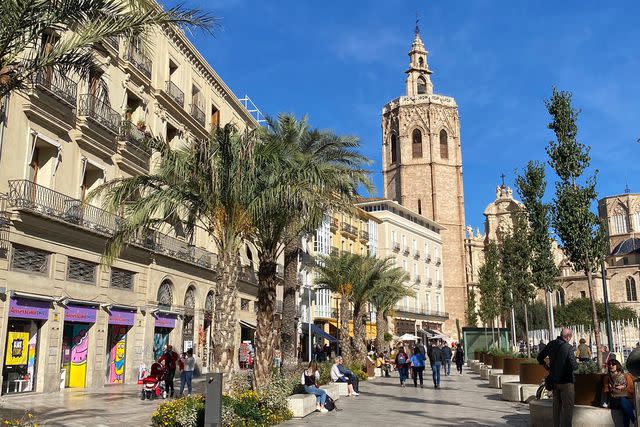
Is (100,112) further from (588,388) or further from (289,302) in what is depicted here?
(588,388)

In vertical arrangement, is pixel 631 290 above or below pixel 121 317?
above

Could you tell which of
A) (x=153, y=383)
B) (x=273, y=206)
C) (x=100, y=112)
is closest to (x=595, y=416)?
(x=273, y=206)

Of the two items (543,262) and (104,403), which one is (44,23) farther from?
(543,262)

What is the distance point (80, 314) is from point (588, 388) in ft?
51.4

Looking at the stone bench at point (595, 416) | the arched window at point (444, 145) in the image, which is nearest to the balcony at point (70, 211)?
the stone bench at point (595, 416)

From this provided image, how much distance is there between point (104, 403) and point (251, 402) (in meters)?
5.65

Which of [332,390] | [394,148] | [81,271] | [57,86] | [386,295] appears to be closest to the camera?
[332,390]

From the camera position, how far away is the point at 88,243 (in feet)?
65.8

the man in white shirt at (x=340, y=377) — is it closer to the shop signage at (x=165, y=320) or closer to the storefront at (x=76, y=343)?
the storefront at (x=76, y=343)

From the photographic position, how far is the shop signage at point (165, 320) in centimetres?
2467

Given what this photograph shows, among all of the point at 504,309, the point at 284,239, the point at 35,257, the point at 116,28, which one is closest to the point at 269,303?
the point at 284,239

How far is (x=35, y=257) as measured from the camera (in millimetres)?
17812

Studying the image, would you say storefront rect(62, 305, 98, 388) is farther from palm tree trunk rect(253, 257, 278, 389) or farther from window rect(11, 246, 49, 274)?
palm tree trunk rect(253, 257, 278, 389)

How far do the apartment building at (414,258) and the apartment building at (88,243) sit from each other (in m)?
37.1
